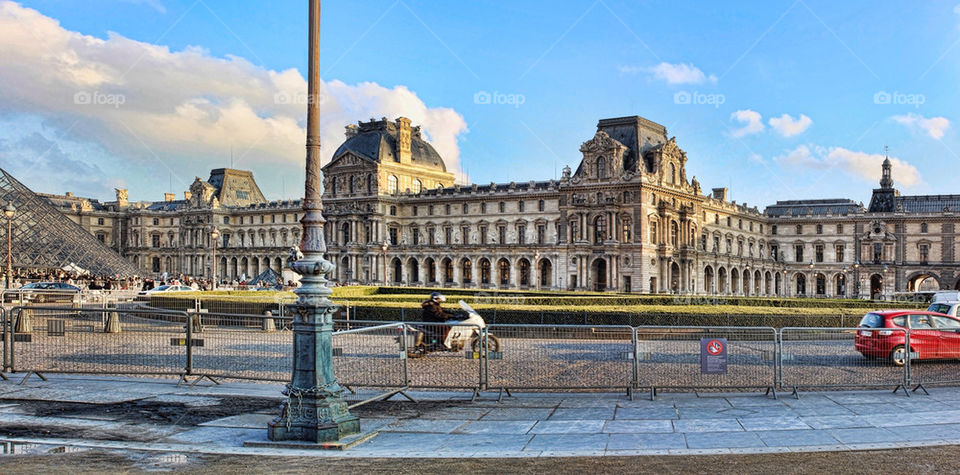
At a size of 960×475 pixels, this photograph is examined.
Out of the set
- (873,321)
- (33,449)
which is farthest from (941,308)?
(33,449)

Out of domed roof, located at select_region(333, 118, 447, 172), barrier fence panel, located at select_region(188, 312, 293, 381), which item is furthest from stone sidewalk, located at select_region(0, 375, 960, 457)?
domed roof, located at select_region(333, 118, 447, 172)

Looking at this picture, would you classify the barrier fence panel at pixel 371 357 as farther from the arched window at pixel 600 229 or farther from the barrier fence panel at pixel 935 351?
the arched window at pixel 600 229

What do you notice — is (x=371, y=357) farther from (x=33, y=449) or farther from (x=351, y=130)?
(x=351, y=130)

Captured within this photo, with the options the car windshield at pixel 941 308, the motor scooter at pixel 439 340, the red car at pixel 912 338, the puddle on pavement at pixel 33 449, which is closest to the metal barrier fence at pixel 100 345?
the motor scooter at pixel 439 340

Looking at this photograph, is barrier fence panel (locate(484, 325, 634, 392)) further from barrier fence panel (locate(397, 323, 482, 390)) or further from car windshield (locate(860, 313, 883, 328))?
car windshield (locate(860, 313, 883, 328))

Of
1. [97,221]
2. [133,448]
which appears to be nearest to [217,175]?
[97,221]

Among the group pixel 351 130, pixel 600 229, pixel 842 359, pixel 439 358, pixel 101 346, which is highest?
pixel 351 130

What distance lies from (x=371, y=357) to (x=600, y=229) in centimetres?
6395

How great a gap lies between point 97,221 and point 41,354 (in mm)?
124269

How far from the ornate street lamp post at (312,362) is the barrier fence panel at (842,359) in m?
8.73

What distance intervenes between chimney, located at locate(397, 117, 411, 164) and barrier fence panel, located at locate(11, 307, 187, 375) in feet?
270

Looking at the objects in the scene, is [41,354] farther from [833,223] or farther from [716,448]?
[833,223]

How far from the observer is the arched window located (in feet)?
253

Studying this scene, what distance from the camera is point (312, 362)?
1133 centimetres
